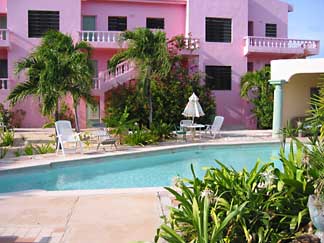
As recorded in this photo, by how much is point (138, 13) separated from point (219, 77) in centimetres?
584

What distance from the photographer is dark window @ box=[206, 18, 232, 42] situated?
2277 cm

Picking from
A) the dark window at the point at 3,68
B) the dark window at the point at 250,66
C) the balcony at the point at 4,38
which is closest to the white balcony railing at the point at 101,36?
the balcony at the point at 4,38

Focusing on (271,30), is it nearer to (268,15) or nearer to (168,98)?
(268,15)

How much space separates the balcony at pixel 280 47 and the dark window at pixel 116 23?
22.7 feet

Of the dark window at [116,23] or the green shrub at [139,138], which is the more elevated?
the dark window at [116,23]

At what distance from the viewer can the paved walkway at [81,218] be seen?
4.86 meters

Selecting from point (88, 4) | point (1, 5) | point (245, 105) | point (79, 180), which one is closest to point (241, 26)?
point (245, 105)

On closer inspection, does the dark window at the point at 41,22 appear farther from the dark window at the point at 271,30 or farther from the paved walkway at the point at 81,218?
the paved walkway at the point at 81,218

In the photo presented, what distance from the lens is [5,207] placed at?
20.5 feet

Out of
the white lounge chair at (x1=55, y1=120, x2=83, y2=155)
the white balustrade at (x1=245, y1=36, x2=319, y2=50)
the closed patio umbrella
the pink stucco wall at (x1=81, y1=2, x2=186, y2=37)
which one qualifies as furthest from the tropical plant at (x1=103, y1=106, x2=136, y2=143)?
the white balustrade at (x1=245, y1=36, x2=319, y2=50)

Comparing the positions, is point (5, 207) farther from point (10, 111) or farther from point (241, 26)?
point (241, 26)

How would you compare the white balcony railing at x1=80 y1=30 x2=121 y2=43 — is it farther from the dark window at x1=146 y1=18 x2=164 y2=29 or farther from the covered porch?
the covered porch

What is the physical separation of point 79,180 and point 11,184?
163 centimetres

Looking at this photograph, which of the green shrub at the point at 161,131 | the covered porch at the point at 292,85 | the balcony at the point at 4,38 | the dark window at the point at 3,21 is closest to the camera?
the green shrub at the point at 161,131
